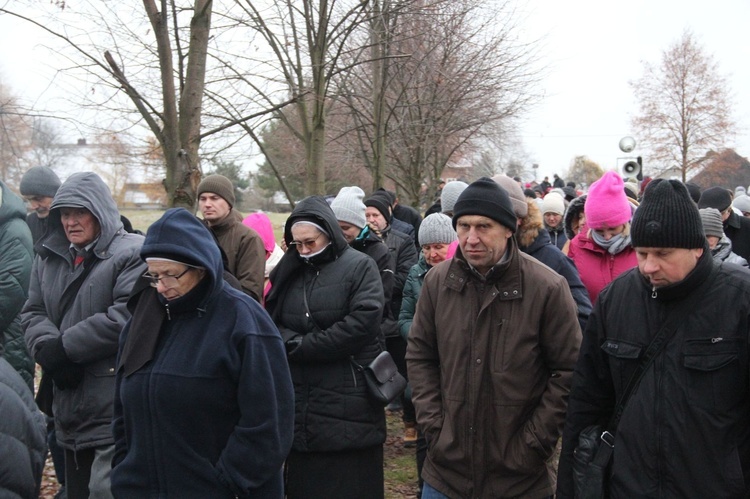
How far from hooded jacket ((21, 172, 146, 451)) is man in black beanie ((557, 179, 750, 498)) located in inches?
102

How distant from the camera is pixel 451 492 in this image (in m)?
3.40

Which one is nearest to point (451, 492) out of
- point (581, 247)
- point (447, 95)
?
point (581, 247)


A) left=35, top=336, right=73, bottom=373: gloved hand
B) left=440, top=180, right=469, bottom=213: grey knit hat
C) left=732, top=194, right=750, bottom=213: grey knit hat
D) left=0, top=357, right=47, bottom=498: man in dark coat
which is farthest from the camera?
left=732, top=194, right=750, bottom=213: grey knit hat

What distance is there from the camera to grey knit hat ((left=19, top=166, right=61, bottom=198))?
6504 millimetres

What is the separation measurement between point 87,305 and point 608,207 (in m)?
3.27

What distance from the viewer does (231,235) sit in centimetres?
558

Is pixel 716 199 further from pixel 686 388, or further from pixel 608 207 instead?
pixel 686 388

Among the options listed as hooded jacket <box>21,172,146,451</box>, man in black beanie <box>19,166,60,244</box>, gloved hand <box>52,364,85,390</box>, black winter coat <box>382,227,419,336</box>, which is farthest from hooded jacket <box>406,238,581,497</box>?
man in black beanie <box>19,166,60,244</box>

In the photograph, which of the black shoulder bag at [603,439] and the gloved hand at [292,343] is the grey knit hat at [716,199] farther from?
the black shoulder bag at [603,439]

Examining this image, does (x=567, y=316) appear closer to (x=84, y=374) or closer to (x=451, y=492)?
(x=451, y=492)

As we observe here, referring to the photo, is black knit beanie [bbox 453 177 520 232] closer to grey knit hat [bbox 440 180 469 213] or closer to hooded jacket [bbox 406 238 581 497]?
hooded jacket [bbox 406 238 581 497]

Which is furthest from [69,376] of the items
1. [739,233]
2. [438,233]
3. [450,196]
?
[739,233]

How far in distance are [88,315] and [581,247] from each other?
3.19 metres

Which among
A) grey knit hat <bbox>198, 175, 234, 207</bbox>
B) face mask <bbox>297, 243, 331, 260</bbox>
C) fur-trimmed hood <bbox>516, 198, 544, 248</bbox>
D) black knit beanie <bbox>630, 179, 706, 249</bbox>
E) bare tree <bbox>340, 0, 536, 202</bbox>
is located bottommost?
face mask <bbox>297, 243, 331, 260</bbox>
